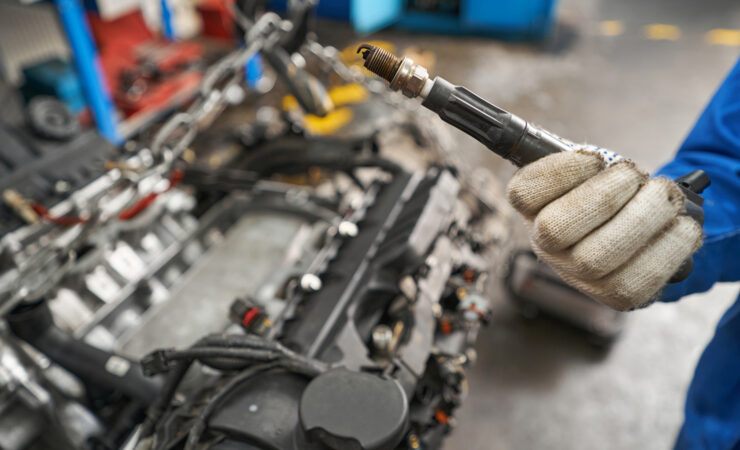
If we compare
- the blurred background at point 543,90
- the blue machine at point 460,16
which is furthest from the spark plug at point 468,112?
the blue machine at point 460,16

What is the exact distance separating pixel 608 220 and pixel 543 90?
4.26 meters

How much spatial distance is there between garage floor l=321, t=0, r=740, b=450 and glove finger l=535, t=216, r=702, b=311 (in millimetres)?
1400

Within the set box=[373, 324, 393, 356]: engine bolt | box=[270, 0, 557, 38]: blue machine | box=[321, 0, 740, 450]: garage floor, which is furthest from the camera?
box=[270, 0, 557, 38]: blue machine

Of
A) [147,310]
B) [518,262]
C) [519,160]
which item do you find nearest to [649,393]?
[518,262]

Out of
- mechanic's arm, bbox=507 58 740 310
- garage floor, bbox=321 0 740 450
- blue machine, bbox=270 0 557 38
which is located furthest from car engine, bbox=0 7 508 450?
blue machine, bbox=270 0 557 38

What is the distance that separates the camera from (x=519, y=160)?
0.73 meters

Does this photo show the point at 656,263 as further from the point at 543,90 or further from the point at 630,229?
the point at 543,90

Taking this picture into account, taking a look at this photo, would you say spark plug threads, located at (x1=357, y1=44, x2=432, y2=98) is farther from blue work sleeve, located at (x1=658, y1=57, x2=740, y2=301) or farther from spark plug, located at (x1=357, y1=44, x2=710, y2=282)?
blue work sleeve, located at (x1=658, y1=57, x2=740, y2=301)

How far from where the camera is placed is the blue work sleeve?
969mm

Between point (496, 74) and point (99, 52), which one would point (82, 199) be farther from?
point (496, 74)

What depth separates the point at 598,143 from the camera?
3746 millimetres

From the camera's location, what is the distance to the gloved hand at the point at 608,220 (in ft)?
2.30

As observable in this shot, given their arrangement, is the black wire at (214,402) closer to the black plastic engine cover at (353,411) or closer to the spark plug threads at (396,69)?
the black plastic engine cover at (353,411)

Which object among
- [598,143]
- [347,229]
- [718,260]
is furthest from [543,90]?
[718,260]
